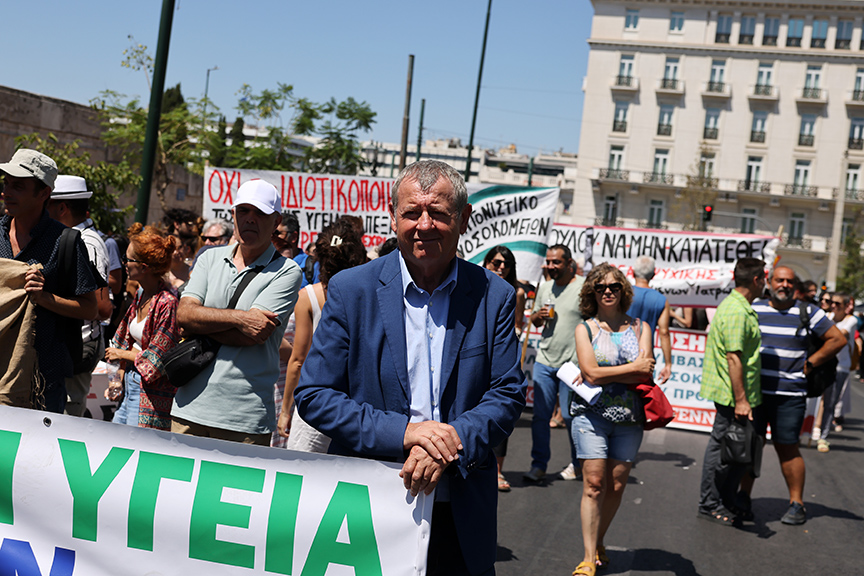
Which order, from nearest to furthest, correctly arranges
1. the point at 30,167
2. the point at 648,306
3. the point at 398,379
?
the point at 398,379, the point at 30,167, the point at 648,306

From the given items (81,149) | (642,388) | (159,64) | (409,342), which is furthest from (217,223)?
(81,149)

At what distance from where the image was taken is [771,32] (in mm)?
61594

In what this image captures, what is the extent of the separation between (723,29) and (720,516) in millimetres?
61960

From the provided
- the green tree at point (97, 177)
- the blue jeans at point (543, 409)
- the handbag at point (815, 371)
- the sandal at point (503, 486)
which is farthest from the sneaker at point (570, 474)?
the green tree at point (97, 177)

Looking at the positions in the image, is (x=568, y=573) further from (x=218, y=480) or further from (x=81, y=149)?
(x=81, y=149)

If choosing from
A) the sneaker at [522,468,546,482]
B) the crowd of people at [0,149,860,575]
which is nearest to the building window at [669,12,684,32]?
the crowd of people at [0,149,860,575]

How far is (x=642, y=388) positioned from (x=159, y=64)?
6.00m

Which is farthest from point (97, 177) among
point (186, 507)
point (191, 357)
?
point (186, 507)

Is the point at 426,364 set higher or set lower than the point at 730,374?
higher

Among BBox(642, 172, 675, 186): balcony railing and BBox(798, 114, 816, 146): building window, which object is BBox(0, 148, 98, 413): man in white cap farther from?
BBox(798, 114, 816, 146): building window

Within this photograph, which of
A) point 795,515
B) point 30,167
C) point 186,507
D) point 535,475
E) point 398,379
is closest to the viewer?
point 398,379

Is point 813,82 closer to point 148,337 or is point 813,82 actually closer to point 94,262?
point 148,337

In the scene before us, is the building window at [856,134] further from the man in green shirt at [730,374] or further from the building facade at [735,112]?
the man in green shirt at [730,374]

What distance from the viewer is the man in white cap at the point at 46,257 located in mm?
3873
